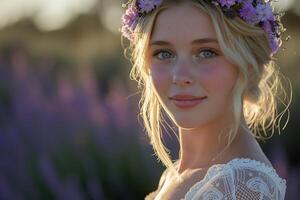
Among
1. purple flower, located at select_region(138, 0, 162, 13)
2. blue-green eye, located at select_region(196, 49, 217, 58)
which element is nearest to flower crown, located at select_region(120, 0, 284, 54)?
purple flower, located at select_region(138, 0, 162, 13)

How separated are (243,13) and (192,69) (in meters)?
0.29

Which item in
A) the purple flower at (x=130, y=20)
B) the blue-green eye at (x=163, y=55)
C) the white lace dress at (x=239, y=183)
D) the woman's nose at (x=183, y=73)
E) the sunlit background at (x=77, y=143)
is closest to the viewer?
the white lace dress at (x=239, y=183)

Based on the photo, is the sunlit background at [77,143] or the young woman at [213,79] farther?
the sunlit background at [77,143]

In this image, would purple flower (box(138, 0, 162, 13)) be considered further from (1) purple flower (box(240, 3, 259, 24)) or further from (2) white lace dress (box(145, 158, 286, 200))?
(2) white lace dress (box(145, 158, 286, 200))

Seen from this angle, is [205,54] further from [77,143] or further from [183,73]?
[77,143]

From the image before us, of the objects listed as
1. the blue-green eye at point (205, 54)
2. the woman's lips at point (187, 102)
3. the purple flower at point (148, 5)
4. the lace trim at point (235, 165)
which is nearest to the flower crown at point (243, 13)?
the purple flower at point (148, 5)

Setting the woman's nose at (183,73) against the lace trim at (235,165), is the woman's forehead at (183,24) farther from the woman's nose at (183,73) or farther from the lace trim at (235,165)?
the lace trim at (235,165)

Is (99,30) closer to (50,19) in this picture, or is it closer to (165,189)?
(50,19)

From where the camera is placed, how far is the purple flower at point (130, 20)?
144 inches

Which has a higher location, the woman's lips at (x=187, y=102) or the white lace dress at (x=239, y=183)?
the woman's lips at (x=187, y=102)

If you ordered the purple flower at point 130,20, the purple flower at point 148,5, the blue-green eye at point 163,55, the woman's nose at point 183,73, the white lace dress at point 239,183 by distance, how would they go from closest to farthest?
the white lace dress at point 239,183 → the woman's nose at point 183,73 → the blue-green eye at point 163,55 → the purple flower at point 148,5 → the purple flower at point 130,20

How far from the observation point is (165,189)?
3645 mm

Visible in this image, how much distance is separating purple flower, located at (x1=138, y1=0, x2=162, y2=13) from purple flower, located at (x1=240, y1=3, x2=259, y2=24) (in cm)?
29

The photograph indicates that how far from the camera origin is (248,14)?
3.40 metres
